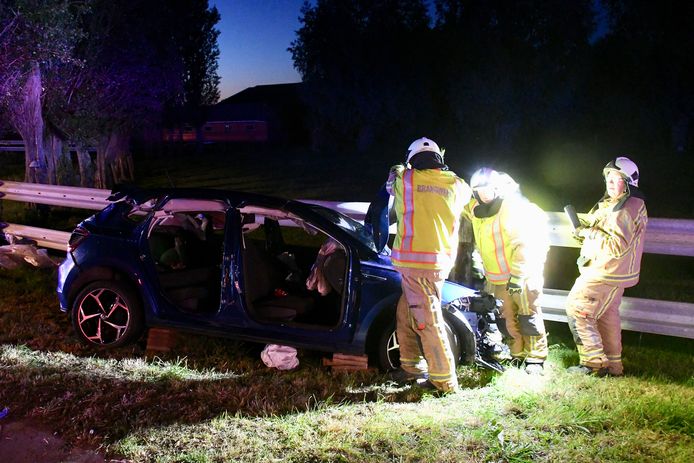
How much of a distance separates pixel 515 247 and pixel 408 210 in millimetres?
1027

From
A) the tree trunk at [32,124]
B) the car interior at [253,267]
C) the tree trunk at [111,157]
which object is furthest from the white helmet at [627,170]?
the tree trunk at [111,157]

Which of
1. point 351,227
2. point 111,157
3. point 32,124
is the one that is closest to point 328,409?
point 351,227

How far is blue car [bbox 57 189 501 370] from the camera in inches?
229

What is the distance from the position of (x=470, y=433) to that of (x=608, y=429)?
3.12 feet

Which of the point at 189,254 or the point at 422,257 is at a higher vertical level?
the point at 422,257

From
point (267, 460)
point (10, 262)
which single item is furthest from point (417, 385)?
point (10, 262)

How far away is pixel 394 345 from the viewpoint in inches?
232

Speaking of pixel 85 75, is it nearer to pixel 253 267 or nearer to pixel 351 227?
pixel 253 267

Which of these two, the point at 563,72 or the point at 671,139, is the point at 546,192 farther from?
the point at 671,139

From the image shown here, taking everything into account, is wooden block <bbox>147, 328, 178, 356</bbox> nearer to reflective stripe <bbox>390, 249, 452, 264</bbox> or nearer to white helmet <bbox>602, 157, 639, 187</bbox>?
reflective stripe <bbox>390, 249, 452, 264</bbox>

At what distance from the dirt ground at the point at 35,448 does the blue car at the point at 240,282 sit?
1579mm

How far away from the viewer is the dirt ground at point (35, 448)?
4434 millimetres

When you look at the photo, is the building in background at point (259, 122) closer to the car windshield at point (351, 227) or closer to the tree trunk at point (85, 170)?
the tree trunk at point (85, 170)

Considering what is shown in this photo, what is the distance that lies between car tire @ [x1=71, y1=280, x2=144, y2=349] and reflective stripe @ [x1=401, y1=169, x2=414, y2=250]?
2.59 meters
